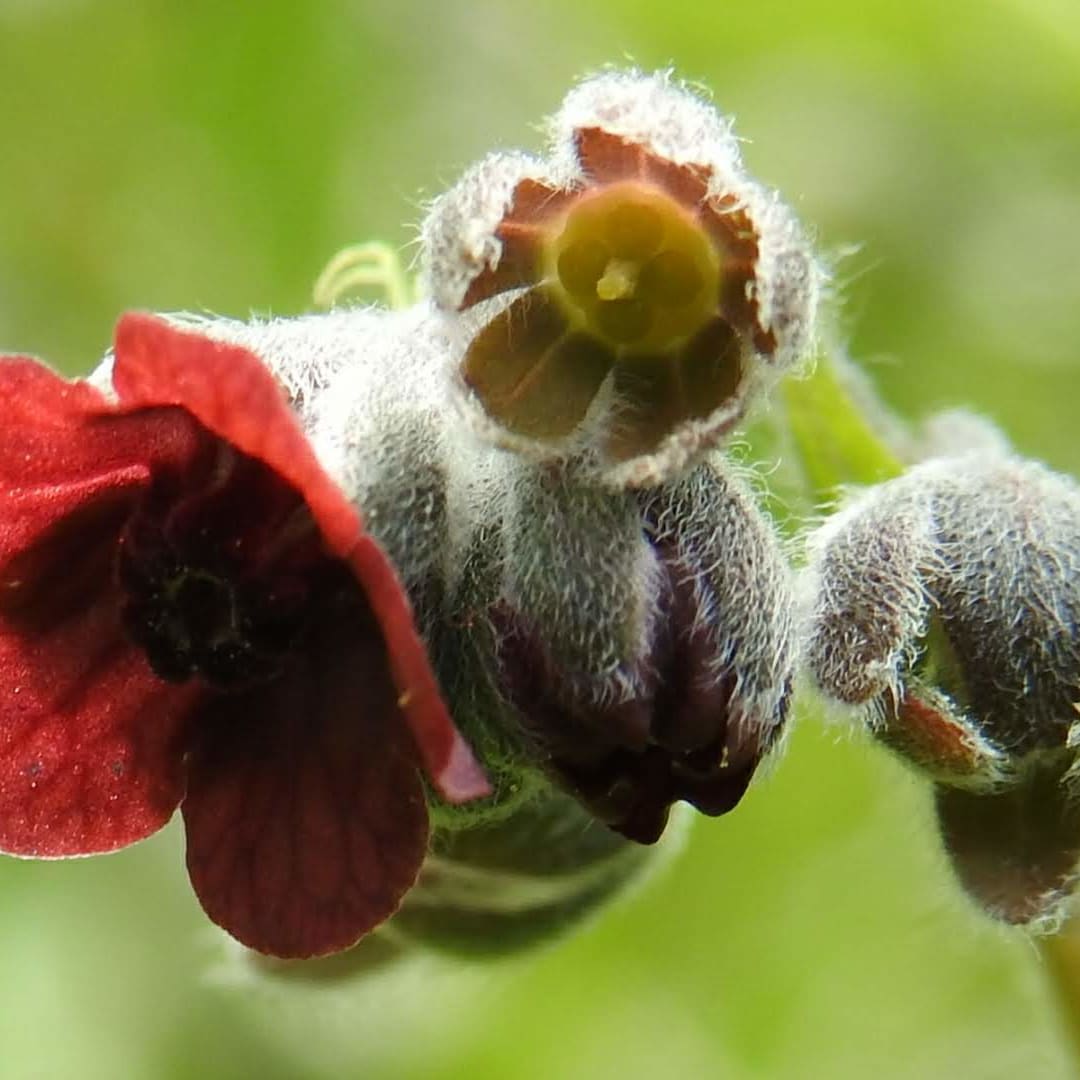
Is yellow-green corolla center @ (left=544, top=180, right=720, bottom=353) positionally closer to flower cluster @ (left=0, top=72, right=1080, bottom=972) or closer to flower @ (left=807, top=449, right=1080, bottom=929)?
flower cluster @ (left=0, top=72, right=1080, bottom=972)

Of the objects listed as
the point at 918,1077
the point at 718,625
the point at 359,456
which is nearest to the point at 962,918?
the point at 718,625

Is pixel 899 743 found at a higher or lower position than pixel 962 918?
higher

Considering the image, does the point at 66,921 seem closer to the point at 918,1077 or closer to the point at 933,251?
the point at 918,1077

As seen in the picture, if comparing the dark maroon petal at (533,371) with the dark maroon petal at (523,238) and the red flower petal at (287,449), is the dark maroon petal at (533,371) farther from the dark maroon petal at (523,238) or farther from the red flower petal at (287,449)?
the red flower petal at (287,449)

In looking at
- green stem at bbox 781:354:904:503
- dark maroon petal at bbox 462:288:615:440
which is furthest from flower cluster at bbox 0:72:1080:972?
green stem at bbox 781:354:904:503

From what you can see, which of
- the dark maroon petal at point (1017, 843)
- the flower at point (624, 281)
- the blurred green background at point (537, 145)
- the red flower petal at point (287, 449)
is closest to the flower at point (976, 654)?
the dark maroon petal at point (1017, 843)

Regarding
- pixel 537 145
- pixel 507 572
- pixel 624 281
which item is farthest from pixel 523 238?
pixel 537 145

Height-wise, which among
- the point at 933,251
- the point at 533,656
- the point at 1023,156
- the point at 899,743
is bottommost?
the point at 933,251

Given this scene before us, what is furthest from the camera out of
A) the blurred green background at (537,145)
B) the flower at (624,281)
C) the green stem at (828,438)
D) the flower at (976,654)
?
the blurred green background at (537,145)
